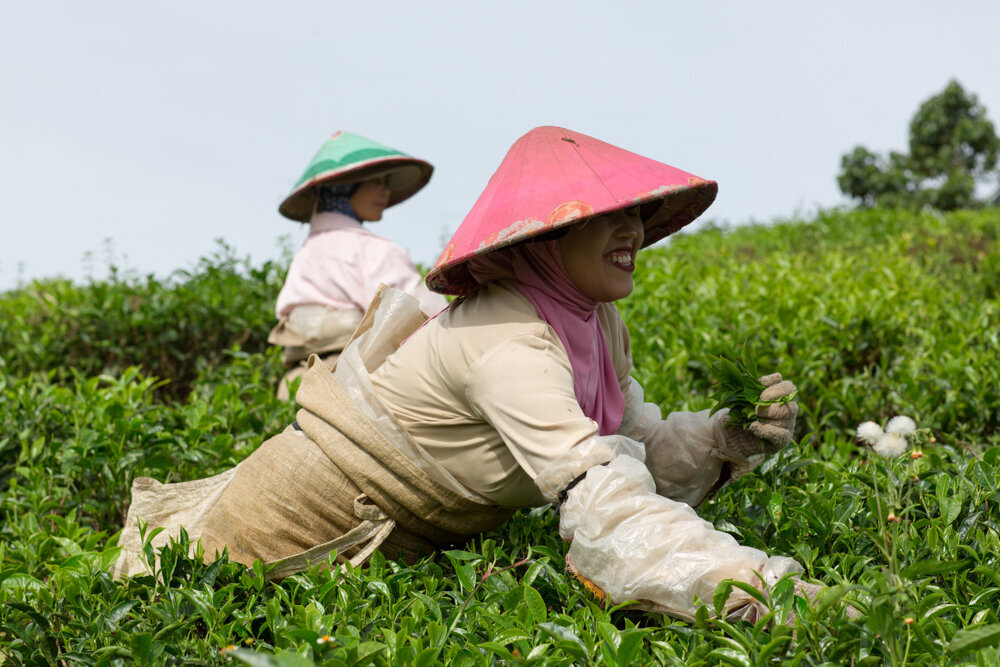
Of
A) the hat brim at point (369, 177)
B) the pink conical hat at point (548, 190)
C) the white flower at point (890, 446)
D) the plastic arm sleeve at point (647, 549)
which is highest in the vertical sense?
the hat brim at point (369, 177)

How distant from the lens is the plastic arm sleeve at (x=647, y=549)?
170 cm

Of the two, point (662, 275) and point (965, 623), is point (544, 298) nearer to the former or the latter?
point (965, 623)

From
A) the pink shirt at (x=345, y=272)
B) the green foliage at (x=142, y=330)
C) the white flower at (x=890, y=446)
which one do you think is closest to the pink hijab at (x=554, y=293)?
the white flower at (x=890, y=446)

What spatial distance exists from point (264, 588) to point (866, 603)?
1.39 m

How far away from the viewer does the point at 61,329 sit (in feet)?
18.8

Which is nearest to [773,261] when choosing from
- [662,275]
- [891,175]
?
[662,275]

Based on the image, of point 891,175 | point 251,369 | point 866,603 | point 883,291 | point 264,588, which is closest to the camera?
point 866,603

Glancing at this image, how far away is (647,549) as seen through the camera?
1.74 m

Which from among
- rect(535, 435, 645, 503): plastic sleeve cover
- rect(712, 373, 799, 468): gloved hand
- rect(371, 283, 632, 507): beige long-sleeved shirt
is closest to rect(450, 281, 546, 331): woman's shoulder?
rect(371, 283, 632, 507): beige long-sleeved shirt

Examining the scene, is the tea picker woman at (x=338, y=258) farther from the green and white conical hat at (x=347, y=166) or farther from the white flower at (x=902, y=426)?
the white flower at (x=902, y=426)

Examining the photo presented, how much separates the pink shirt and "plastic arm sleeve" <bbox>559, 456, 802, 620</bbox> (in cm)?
265

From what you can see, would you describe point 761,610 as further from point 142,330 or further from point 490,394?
point 142,330

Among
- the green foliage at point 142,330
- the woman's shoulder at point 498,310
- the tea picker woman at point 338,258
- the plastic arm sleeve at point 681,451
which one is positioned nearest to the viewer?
the woman's shoulder at point 498,310

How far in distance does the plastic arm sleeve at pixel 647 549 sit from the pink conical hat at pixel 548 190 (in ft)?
1.73
